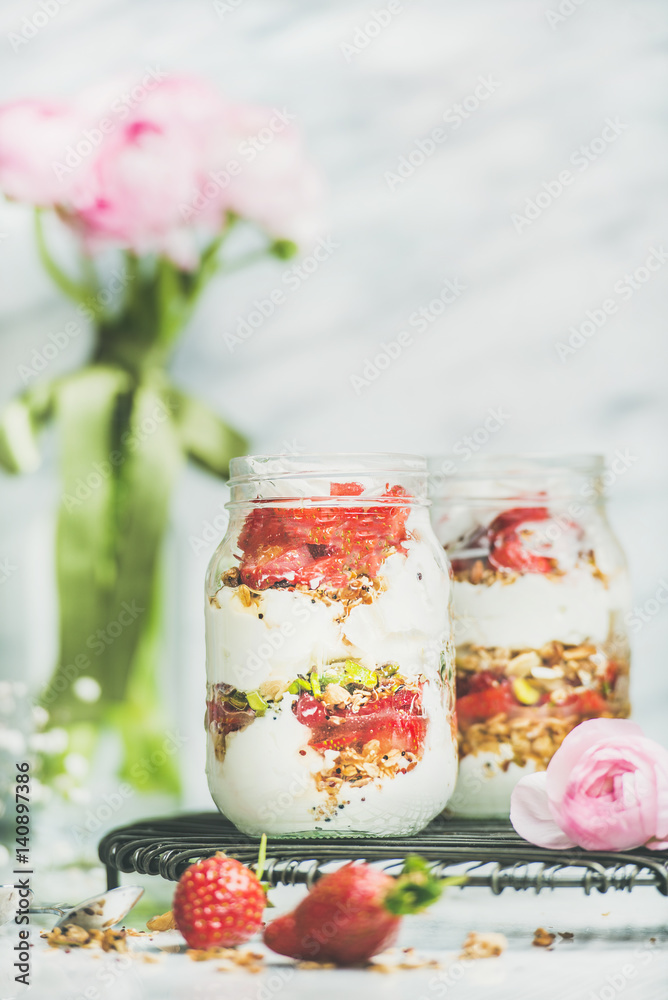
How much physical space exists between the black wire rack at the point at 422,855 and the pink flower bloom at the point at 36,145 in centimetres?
57

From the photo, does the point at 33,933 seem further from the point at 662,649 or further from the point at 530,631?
the point at 662,649

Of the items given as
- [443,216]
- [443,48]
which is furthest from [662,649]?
[443,48]

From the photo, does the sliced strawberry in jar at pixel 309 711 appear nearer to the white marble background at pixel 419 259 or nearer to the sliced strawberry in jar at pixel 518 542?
the sliced strawberry in jar at pixel 518 542

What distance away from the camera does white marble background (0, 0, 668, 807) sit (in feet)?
3.26

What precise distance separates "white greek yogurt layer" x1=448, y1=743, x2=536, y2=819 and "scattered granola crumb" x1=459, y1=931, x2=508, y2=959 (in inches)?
4.8

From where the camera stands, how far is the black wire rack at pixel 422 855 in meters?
0.58

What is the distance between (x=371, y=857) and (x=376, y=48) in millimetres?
759

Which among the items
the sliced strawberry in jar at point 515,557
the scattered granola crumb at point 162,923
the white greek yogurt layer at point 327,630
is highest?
the sliced strawberry in jar at point 515,557

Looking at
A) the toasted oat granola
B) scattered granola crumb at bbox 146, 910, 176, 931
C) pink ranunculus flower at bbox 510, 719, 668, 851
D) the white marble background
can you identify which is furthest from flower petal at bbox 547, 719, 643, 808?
the white marble background

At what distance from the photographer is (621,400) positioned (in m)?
0.99

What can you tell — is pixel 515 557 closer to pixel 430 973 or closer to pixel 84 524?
pixel 430 973

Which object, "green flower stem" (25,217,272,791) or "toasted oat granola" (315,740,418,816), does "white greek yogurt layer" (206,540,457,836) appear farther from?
"green flower stem" (25,217,272,791)

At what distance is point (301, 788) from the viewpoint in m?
0.63

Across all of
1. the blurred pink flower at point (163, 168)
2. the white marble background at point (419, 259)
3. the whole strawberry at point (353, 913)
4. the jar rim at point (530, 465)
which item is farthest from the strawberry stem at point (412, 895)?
the blurred pink flower at point (163, 168)
